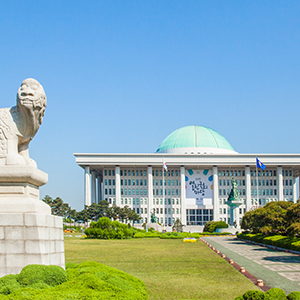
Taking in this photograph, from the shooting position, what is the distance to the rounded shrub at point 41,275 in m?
7.44

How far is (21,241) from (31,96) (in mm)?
3130

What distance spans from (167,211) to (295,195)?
1274 inches

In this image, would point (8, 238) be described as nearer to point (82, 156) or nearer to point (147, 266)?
point (147, 266)

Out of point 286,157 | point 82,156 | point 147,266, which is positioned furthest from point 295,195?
point 147,266

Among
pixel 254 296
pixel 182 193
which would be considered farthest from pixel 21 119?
pixel 182 193

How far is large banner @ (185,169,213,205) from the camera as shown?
99.6 metres

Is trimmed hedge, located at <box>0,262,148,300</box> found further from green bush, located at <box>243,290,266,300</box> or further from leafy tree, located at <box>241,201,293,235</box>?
leafy tree, located at <box>241,201,293,235</box>

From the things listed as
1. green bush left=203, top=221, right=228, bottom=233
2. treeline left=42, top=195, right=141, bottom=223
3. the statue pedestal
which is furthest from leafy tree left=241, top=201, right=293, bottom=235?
treeline left=42, top=195, right=141, bottom=223

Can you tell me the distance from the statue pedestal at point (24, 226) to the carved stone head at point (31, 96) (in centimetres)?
135

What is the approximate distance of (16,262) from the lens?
830cm

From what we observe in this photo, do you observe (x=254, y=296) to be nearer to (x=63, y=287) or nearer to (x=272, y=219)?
(x=63, y=287)

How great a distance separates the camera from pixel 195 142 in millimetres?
106062

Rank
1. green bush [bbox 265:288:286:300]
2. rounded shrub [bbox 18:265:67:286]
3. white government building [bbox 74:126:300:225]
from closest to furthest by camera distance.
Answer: green bush [bbox 265:288:286:300] < rounded shrub [bbox 18:265:67:286] < white government building [bbox 74:126:300:225]

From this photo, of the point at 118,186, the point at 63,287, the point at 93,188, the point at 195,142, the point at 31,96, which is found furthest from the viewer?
the point at 195,142
